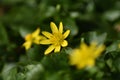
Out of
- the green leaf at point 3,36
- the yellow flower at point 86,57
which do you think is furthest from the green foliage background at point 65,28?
the yellow flower at point 86,57

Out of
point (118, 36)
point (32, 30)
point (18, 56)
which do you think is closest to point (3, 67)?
point (18, 56)

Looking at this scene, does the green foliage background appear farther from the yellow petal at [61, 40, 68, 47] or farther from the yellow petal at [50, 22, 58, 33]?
the yellow petal at [50, 22, 58, 33]

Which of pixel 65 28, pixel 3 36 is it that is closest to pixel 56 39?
pixel 65 28

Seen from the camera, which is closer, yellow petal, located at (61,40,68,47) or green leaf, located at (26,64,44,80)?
green leaf, located at (26,64,44,80)

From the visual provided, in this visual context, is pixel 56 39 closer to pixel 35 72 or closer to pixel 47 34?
pixel 47 34

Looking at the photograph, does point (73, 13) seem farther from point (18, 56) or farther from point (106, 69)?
point (106, 69)

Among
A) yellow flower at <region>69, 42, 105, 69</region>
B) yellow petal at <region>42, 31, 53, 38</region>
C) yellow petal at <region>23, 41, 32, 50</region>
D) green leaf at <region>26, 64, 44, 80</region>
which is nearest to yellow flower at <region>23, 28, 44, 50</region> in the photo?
yellow petal at <region>23, 41, 32, 50</region>

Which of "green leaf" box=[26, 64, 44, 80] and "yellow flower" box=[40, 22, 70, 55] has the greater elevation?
"yellow flower" box=[40, 22, 70, 55]

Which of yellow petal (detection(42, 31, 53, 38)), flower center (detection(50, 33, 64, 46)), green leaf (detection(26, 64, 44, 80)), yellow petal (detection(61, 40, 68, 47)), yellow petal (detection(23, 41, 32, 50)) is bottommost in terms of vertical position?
green leaf (detection(26, 64, 44, 80))
